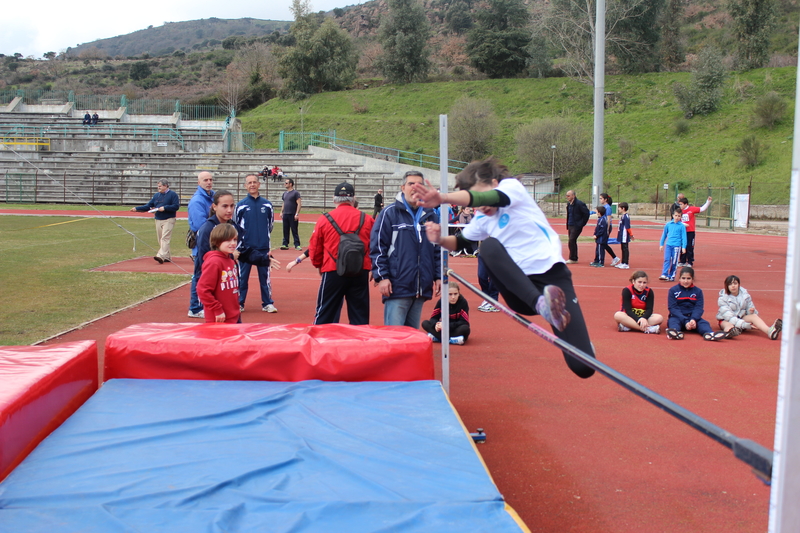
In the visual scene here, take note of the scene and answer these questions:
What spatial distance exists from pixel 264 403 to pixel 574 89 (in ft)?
183

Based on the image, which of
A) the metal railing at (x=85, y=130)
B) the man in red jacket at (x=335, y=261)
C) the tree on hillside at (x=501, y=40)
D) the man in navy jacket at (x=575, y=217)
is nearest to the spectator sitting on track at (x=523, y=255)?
the man in red jacket at (x=335, y=261)

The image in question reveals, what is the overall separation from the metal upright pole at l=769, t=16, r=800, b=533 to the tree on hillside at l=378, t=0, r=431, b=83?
6482cm

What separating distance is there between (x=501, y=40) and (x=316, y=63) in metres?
18.2

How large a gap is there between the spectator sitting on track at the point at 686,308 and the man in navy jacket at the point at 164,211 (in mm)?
9448

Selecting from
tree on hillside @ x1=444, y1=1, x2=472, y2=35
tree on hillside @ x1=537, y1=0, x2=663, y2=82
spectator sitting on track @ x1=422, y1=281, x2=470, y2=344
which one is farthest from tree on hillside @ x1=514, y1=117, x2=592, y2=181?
tree on hillside @ x1=444, y1=1, x2=472, y2=35

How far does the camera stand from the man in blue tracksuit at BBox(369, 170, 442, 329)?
5.55 metres

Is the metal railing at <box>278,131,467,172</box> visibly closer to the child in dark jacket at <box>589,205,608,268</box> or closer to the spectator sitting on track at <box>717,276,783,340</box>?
the child in dark jacket at <box>589,205,608,268</box>

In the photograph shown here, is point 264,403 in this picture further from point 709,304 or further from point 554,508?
point 709,304

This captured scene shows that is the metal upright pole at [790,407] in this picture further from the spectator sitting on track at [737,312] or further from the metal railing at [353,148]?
the metal railing at [353,148]

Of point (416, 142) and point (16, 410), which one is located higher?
point (416, 142)

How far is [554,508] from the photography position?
365 cm

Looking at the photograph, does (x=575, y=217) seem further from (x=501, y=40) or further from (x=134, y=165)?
(x=501, y=40)

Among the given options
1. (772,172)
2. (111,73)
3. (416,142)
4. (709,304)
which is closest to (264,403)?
(709,304)

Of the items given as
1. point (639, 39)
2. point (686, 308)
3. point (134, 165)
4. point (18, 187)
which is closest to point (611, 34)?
point (639, 39)
